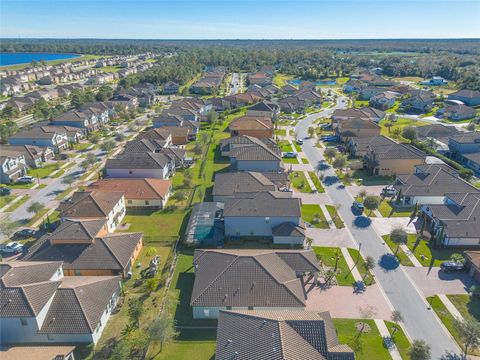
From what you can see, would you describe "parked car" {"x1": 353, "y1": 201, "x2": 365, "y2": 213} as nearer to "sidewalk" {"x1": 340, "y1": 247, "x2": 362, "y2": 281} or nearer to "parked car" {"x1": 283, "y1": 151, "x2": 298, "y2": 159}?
"sidewalk" {"x1": 340, "y1": 247, "x2": 362, "y2": 281}

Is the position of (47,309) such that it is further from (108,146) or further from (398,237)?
(108,146)

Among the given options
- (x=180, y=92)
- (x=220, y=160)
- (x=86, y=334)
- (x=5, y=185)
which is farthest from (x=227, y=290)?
(x=180, y=92)

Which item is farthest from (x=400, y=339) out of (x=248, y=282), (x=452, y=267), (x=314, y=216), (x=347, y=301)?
(x=314, y=216)

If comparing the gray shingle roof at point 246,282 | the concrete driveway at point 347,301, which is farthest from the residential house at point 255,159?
the concrete driveway at point 347,301

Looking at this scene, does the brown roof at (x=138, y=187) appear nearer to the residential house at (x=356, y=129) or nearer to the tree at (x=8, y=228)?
the tree at (x=8, y=228)

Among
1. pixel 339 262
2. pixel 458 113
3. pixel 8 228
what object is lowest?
pixel 458 113

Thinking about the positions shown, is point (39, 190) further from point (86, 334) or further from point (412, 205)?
point (412, 205)
